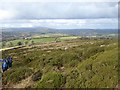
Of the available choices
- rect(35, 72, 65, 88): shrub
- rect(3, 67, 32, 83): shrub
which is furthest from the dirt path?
rect(35, 72, 65, 88): shrub

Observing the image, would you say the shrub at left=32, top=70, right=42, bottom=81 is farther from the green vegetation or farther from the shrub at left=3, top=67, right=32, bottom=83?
the shrub at left=3, top=67, right=32, bottom=83

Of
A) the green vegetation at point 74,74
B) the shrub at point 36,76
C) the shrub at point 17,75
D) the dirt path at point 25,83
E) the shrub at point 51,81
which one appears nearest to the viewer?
the green vegetation at point 74,74

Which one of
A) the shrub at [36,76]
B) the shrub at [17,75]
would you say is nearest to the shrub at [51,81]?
the shrub at [36,76]

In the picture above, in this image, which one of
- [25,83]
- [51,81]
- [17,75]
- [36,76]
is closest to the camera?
[51,81]

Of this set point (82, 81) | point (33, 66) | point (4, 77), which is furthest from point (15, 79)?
point (82, 81)

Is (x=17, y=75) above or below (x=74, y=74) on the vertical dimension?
below

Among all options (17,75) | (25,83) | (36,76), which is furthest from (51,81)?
(17,75)

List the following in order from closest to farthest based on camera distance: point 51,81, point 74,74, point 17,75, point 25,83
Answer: point 51,81 → point 74,74 → point 25,83 → point 17,75

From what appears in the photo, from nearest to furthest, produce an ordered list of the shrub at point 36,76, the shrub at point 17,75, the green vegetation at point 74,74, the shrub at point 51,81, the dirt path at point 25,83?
the green vegetation at point 74,74, the shrub at point 51,81, the dirt path at point 25,83, the shrub at point 36,76, the shrub at point 17,75

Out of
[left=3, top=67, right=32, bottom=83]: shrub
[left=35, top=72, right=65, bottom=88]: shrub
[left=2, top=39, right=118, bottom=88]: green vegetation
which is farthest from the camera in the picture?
[left=3, top=67, right=32, bottom=83]: shrub

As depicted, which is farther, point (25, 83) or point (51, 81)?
point (25, 83)

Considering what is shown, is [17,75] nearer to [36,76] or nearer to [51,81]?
[36,76]

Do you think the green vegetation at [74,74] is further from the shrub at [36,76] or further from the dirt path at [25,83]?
the dirt path at [25,83]
